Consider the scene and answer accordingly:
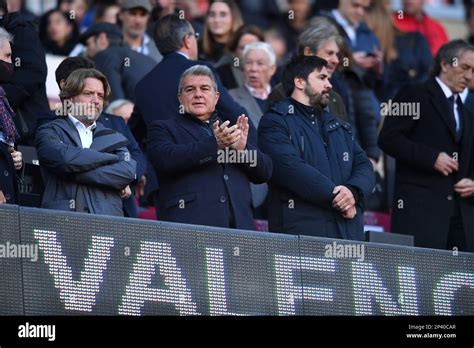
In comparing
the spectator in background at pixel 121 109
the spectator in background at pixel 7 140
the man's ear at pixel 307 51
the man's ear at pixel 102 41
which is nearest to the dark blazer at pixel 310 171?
the man's ear at pixel 307 51

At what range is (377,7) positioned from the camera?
19.5 m

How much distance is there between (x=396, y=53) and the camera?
19.5 m

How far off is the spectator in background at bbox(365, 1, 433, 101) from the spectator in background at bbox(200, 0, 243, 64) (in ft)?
6.39

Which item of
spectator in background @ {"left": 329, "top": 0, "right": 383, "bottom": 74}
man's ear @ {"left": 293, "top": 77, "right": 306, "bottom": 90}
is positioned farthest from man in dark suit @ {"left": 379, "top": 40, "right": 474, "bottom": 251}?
spectator in background @ {"left": 329, "top": 0, "right": 383, "bottom": 74}

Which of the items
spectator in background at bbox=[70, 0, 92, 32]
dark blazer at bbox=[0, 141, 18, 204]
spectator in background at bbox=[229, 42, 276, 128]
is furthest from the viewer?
spectator in background at bbox=[70, 0, 92, 32]

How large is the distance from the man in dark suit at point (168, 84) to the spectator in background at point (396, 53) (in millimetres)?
4569

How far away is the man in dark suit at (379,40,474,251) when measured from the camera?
46.2 ft

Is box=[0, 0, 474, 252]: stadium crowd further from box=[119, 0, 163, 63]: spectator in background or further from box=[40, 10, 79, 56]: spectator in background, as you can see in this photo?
box=[40, 10, 79, 56]: spectator in background

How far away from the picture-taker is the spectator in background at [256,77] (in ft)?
50.2

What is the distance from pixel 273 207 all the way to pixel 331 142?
0.69 metres

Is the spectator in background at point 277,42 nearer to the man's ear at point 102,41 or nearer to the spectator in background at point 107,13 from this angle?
the spectator in background at point 107,13

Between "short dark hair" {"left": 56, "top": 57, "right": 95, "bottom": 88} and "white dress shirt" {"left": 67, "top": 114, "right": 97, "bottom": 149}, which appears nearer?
"white dress shirt" {"left": 67, "top": 114, "right": 97, "bottom": 149}

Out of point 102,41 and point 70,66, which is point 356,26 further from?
point 70,66
